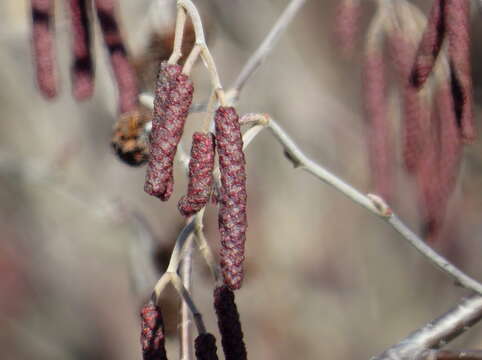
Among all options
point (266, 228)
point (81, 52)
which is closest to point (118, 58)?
point (81, 52)

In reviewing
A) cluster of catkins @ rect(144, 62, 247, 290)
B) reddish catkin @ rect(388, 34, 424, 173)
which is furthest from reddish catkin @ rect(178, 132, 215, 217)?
reddish catkin @ rect(388, 34, 424, 173)

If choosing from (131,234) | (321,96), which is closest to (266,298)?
(321,96)

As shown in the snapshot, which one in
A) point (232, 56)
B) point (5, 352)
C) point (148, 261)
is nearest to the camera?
point (148, 261)

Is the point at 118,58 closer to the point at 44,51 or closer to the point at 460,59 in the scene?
the point at 44,51

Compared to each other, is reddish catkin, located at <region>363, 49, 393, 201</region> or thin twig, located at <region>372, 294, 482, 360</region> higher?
reddish catkin, located at <region>363, 49, 393, 201</region>

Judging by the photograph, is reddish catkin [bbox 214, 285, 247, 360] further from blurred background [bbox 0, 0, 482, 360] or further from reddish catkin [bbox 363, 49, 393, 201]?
blurred background [bbox 0, 0, 482, 360]

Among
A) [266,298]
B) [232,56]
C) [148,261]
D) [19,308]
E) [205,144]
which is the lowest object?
[205,144]

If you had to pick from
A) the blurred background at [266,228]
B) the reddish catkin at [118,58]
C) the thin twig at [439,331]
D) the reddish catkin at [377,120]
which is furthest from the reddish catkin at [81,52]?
the blurred background at [266,228]

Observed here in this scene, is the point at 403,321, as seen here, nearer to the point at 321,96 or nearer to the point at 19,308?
the point at 321,96
